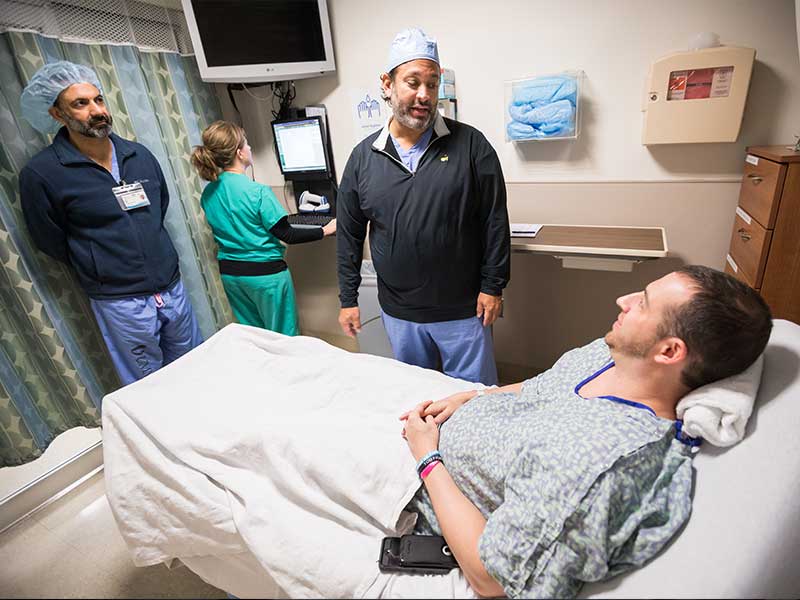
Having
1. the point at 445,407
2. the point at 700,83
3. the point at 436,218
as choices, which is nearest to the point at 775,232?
the point at 700,83

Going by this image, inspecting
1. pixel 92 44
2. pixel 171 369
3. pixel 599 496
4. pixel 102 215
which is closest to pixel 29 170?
pixel 102 215

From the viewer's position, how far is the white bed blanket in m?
0.96

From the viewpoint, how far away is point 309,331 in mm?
3260

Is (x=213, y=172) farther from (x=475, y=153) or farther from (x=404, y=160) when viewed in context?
(x=475, y=153)

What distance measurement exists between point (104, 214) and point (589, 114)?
2.17 meters

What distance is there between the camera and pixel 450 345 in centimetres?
186

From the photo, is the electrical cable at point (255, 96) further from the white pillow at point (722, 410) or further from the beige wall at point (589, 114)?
the white pillow at point (722, 410)

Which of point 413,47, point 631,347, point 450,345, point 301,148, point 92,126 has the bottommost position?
point 450,345

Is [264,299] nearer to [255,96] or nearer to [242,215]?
[242,215]

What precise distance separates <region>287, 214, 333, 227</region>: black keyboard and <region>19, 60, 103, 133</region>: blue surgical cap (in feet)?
3.61

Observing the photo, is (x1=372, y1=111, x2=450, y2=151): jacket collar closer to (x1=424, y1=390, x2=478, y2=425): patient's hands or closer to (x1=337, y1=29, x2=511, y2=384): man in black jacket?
(x1=337, y1=29, x2=511, y2=384): man in black jacket

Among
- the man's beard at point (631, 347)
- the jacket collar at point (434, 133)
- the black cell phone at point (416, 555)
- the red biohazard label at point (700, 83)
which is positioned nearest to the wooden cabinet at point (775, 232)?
the red biohazard label at point (700, 83)

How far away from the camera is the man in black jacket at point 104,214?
5.70 ft

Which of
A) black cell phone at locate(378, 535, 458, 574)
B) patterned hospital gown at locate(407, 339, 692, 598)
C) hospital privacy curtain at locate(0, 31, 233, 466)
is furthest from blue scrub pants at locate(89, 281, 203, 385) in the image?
patterned hospital gown at locate(407, 339, 692, 598)
